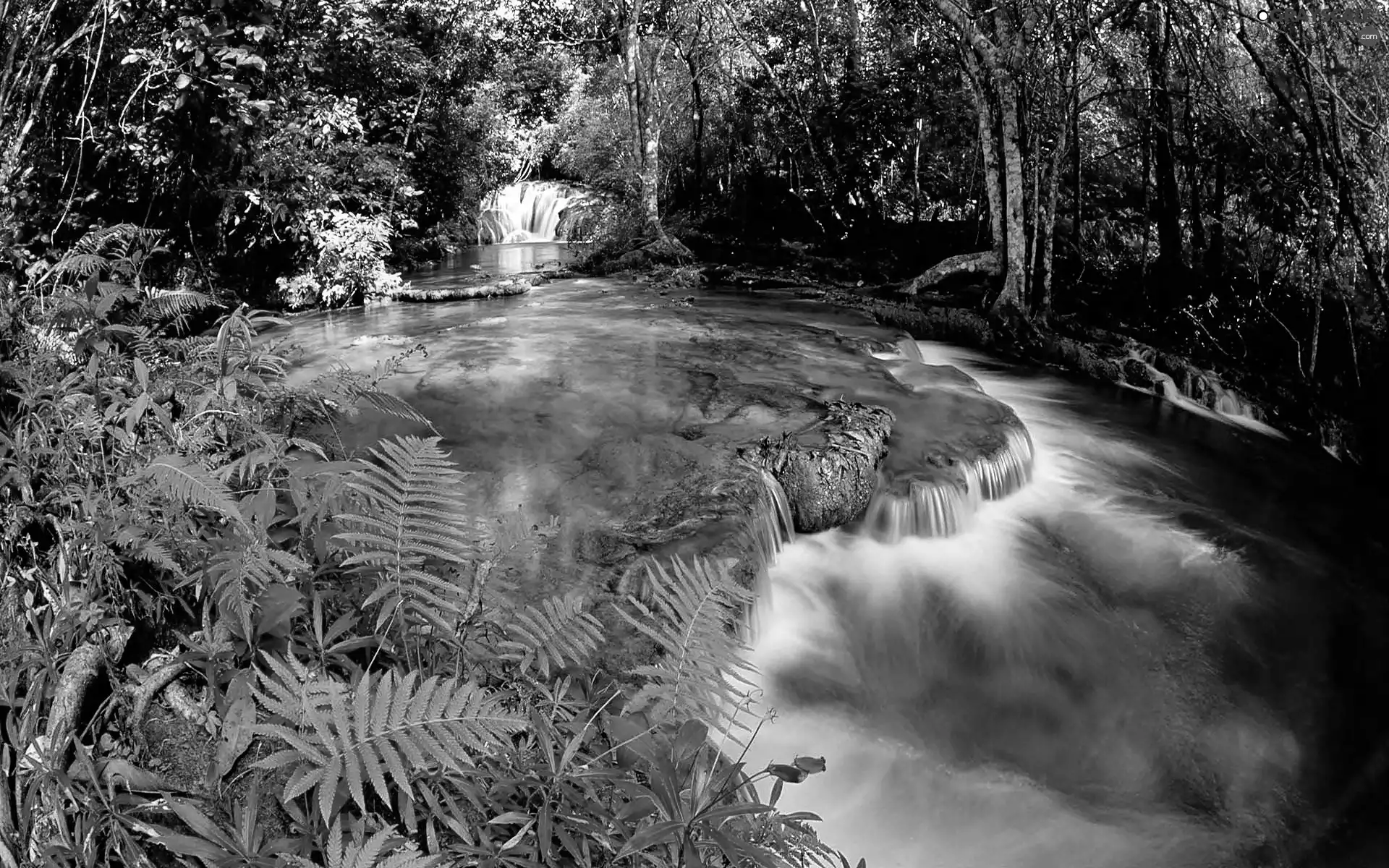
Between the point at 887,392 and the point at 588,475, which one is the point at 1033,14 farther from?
the point at 588,475

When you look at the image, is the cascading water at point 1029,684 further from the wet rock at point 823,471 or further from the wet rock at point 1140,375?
the wet rock at point 1140,375

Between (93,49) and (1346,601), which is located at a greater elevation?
(93,49)

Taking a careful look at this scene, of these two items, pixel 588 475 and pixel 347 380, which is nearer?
pixel 347 380

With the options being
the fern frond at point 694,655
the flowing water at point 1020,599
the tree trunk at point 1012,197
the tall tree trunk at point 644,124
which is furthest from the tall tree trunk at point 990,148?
the fern frond at point 694,655

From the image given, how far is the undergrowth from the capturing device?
1.50 meters

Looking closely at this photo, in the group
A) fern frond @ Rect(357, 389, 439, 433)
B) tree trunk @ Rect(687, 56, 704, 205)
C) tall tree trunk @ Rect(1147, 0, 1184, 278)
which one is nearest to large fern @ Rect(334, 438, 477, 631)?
fern frond @ Rect(357, 389, 439, 433)

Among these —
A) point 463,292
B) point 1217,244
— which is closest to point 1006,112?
point 1217,244

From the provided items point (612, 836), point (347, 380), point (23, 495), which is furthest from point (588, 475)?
point (612, 836)

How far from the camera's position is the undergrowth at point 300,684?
1495 mm

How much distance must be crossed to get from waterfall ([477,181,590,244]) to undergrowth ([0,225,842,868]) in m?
20.4

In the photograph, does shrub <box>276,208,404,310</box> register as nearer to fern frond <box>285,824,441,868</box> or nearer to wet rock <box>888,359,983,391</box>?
wet rock <box>888,359,983,391</box>

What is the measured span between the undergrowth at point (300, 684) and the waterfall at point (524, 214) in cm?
2042

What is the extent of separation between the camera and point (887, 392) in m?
6.29

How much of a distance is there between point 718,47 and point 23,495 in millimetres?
15602
